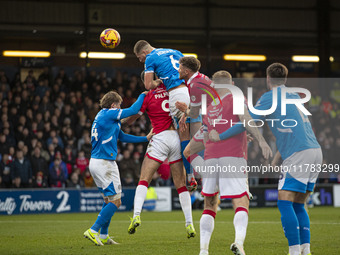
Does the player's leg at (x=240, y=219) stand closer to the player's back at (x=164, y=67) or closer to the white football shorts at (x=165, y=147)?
the white football shorts at (x=165, y=147)

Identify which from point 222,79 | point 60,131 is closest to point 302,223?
point 222,79

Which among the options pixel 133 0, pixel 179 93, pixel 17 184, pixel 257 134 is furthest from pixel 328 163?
pixel 257 134

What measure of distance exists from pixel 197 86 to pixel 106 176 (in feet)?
7.00

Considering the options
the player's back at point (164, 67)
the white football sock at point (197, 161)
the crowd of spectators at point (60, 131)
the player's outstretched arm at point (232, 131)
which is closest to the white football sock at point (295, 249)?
the player's outstretched arm at point (232, 131)

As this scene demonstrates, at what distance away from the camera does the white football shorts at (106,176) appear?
967cm

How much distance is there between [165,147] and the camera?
9633 millimetres

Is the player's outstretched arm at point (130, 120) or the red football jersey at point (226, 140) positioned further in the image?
the player's outstretched arm at point (130, 120)

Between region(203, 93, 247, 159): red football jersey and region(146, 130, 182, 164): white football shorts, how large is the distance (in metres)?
2.01

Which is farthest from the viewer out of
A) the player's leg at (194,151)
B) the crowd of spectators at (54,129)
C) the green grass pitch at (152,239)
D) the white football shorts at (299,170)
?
the crowd of spectators at (54,129)

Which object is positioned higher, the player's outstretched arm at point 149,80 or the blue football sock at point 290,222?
the player's outstretched arm at point 149,80

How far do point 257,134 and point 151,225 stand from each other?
23.4 feet

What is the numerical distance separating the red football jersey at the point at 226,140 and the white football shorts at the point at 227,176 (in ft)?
0.28

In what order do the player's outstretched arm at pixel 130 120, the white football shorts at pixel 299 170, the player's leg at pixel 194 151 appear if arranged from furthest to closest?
the player's outstretched arm at pixel 130 120, the player's leg at pixel 194 151, the white football shorts at pixel 299 170

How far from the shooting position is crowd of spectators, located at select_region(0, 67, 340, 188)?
19984 millimetres
